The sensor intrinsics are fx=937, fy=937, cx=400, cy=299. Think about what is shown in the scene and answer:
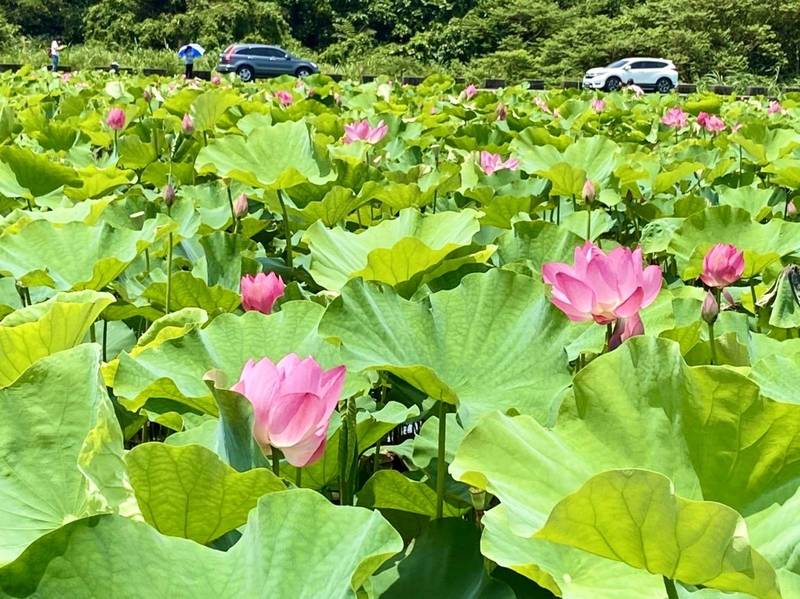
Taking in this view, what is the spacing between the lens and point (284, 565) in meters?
0.48

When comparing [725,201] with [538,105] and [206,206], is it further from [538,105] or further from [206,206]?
[538,105]

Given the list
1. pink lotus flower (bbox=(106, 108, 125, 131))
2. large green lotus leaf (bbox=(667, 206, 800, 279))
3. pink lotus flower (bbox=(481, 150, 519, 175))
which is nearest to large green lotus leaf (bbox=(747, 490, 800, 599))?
large green lotus leaf (bbox=(667, 206, 800, 279))

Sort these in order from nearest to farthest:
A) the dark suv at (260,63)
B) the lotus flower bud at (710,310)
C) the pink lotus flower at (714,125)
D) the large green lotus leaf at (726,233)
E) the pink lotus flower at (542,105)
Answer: the lotus flower bud at (710,310)
the large green lotus leaf at (726,233)
the pink lotus flower at (714,125)
the pink lotus flower at (542,105)
the dark suv at (260,63)

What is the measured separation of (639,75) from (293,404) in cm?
1833

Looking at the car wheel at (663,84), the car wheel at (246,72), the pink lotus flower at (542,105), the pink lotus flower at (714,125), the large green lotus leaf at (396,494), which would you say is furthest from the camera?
the car wheel at (246,72)

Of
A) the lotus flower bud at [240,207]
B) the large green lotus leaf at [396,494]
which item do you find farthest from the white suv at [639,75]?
the large green lotus leaf at [396,494]

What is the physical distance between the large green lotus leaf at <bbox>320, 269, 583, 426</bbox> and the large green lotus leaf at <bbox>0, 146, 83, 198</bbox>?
3.73ft

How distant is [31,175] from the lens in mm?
1812

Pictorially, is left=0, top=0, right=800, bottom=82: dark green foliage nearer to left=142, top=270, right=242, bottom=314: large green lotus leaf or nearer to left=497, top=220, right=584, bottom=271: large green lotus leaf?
left=497, top=220, right=584, bottom=271: large green lotus leaf

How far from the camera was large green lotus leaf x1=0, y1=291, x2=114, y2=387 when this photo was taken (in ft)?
2.56

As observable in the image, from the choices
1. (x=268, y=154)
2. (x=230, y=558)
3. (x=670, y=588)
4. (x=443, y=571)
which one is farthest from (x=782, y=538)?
(x=268, y=154)

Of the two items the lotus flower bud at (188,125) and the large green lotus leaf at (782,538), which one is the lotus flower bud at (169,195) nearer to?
the lotus flower bud at (188,125)

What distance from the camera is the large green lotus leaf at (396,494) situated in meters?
0.73

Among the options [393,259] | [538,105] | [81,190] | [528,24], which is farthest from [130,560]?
[528,24]
